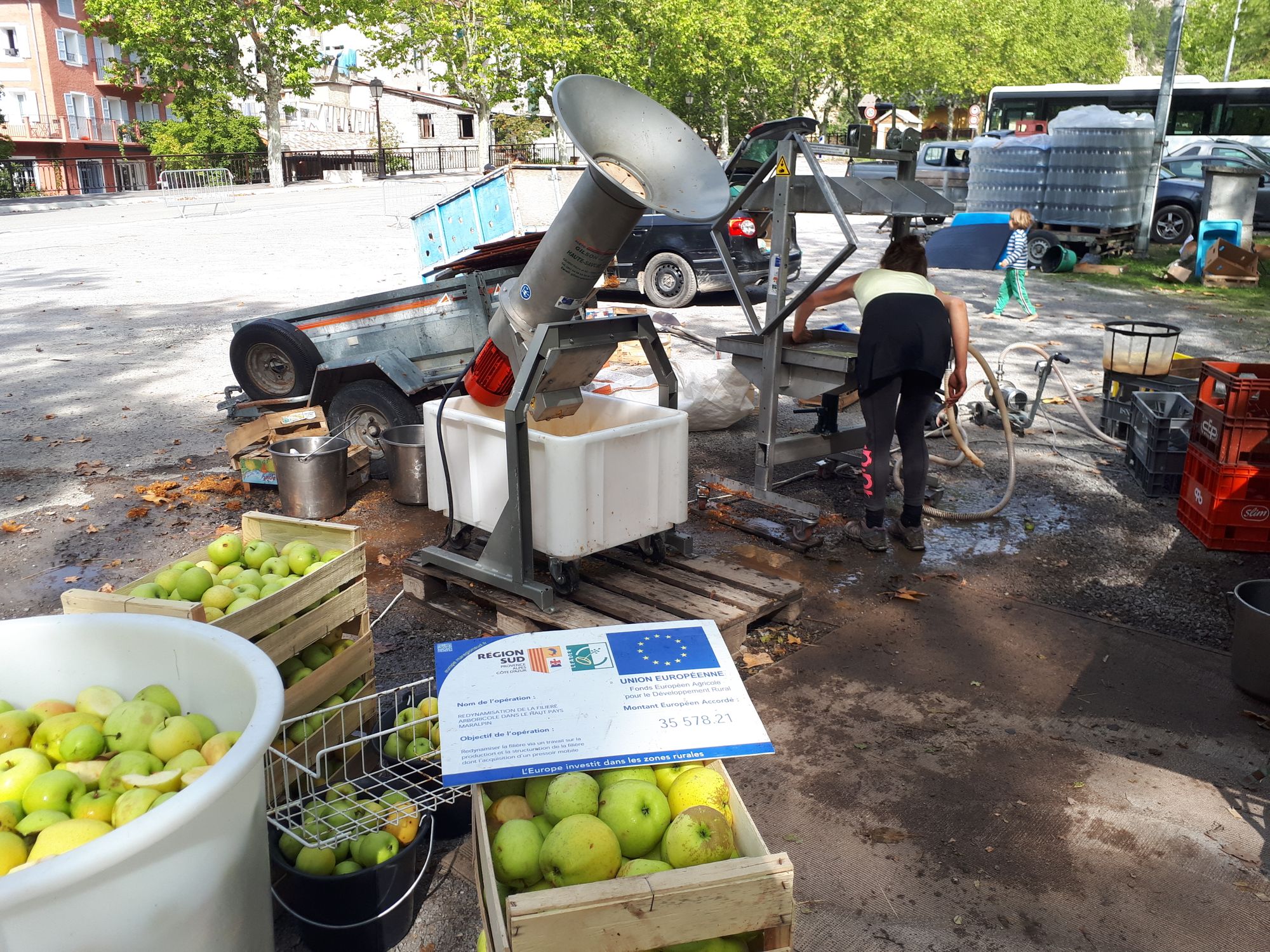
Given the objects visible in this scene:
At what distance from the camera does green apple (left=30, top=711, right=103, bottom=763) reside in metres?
Answer: 2.25

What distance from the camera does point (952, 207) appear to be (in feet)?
18.4

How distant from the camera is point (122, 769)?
83.4 inches

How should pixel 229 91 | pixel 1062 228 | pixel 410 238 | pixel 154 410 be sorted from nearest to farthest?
pixel 154 410 → pixel 1062 228 → pixel 410 238 → pixel 229 91

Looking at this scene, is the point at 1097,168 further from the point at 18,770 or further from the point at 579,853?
the point at 18,770

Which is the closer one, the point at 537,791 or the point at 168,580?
the point at 537,791

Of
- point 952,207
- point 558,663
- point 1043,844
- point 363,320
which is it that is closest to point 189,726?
point 558,663

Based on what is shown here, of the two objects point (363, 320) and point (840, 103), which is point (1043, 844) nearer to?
point (363, 320)

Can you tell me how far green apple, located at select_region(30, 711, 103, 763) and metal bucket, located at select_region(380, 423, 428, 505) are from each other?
364cm

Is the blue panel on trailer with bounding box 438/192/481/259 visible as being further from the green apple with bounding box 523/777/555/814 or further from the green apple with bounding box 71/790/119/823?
the green apple with bounding box 71/790/119/823

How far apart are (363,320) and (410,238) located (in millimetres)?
13927

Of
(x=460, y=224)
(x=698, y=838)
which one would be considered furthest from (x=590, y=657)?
(x=460, y=224)

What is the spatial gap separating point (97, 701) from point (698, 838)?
1457 mm

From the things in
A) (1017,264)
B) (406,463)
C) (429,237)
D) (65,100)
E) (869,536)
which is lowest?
(869,536)

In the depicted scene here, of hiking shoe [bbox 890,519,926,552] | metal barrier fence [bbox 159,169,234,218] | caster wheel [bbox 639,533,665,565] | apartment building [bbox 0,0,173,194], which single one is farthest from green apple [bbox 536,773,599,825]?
apartment building [bbox 0,0,173,194]
